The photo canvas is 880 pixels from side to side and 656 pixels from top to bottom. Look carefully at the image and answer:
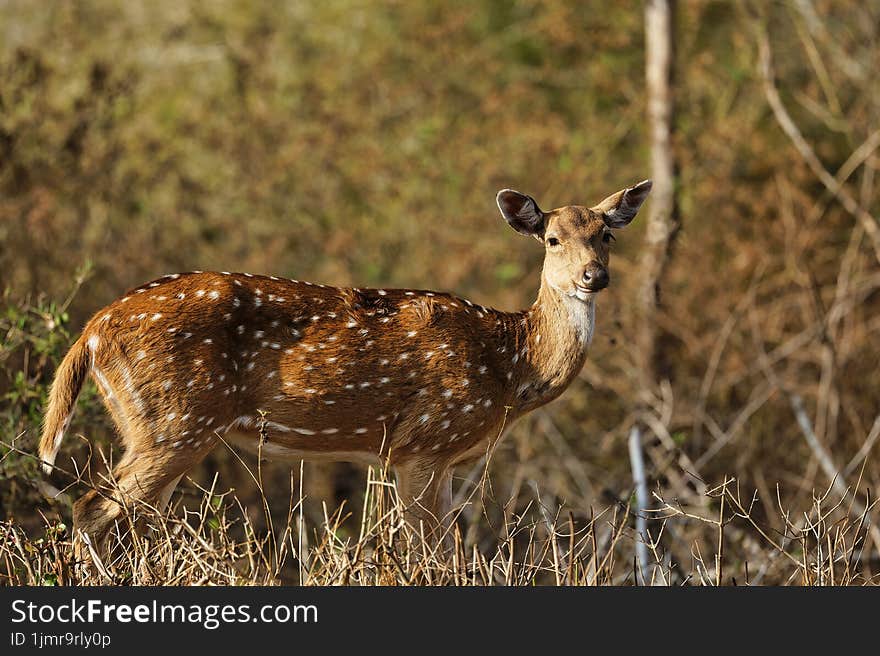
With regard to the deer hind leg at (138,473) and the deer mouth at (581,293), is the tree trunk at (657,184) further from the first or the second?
the deer hind leg at (138,473)

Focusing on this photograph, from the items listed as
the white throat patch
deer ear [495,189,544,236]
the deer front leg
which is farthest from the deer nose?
the deer front leg

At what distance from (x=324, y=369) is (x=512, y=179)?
7.82m

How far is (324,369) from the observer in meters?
A: 6.67

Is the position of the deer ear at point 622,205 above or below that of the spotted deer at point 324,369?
above

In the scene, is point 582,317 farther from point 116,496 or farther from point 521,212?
point 116,496

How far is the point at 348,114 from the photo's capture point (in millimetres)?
15031

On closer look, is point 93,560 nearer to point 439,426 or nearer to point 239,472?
point 439,426

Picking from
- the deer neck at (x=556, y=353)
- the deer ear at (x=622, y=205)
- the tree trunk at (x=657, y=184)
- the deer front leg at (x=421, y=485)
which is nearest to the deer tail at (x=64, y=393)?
the deer front leg at (x=421, y=485)

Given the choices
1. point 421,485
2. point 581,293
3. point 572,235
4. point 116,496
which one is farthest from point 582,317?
point 116,496

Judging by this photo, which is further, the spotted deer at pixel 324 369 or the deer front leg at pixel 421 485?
the deer front leg at pixel 421 485

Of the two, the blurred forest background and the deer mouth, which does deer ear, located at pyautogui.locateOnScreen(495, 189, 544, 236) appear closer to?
the deer mouth

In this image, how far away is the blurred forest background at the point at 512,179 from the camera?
11.8 meters

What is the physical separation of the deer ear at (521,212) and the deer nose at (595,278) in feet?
1.75

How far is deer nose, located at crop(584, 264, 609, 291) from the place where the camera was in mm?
6809
